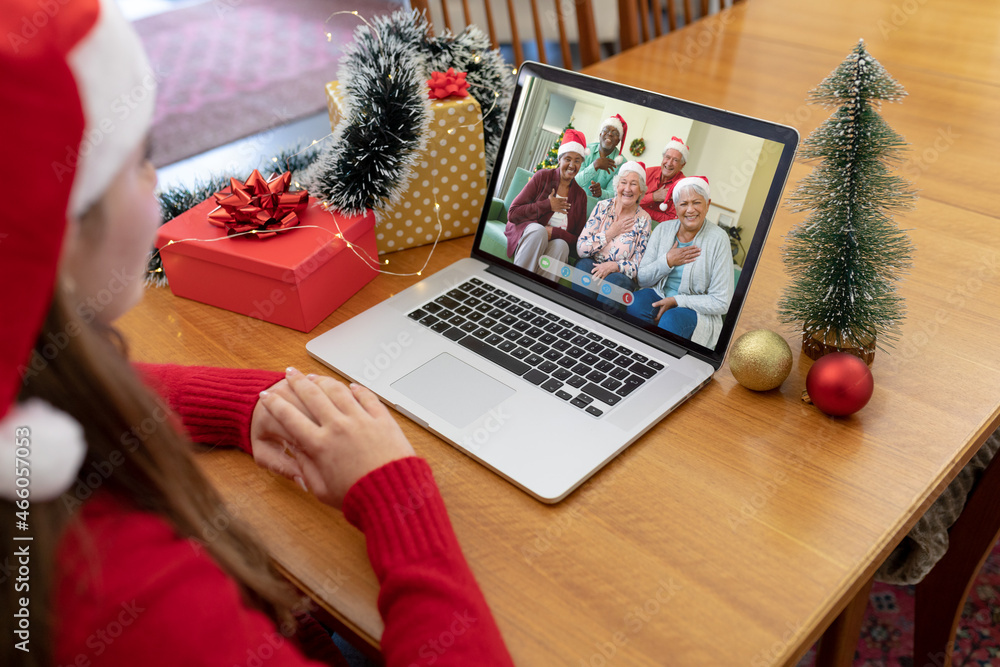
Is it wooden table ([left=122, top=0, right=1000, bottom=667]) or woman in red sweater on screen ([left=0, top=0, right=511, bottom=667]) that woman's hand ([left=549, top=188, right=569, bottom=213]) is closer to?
wooden table ([left=122, top=0, right=1000, bottom=667])

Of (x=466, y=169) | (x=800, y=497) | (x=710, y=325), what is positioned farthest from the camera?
(x=466, y=169)

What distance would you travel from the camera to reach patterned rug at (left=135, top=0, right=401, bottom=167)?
3.02 meters

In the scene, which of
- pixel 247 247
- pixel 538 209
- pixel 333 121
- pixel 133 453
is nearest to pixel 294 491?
pixel 133 453

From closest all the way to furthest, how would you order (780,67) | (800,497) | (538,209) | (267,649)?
(267,649), (800,497), (538,209), (780,67)

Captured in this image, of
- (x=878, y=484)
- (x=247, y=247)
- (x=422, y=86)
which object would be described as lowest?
(x=878, y=484)

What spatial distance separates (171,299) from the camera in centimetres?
90

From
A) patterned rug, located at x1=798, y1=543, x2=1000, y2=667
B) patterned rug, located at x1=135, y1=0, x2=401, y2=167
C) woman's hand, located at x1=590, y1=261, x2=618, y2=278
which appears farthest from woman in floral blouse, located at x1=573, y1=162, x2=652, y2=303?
patterned rug, located at x1=135, y1=0, x2=401, y2=167

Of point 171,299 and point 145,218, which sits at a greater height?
point 145,218

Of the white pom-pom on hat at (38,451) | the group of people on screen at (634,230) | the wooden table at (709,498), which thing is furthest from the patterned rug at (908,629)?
the white pom-pom on hat at (38,451)

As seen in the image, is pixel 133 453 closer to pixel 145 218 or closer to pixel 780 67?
pixel 145 218

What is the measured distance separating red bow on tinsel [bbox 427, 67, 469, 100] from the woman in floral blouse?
27 centimetres

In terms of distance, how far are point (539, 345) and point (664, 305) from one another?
0.46ft

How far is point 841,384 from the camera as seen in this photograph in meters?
0.69

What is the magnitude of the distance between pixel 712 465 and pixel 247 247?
0.56 metres
